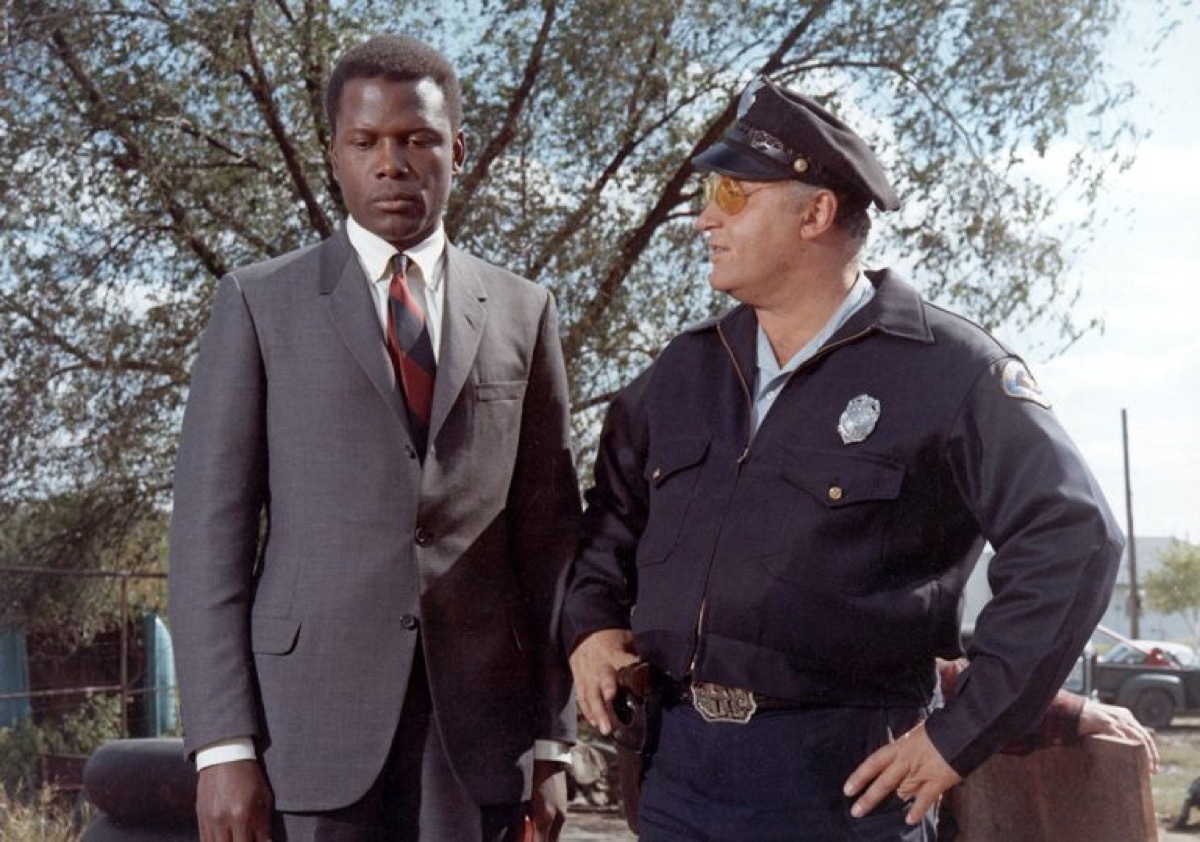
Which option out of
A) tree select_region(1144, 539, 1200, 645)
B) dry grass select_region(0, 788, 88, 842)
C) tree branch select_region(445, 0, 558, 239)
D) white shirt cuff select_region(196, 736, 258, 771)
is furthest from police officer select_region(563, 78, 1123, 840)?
tree select_region(1144, 539, 1200, 645)

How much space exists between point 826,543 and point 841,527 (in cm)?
4

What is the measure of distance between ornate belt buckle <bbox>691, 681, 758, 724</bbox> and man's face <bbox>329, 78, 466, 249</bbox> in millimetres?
1055

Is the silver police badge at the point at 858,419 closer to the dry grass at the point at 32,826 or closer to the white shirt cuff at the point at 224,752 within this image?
the white shirt cuff at the point at 224,752

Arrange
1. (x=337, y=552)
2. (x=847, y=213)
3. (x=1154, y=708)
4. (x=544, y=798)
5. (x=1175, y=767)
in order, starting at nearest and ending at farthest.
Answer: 1. (x=337, y=552)
2. (x=847, y=213)
3. (x=544, y=798)
4. (x=1175, y=767)
5. (x=1154, y=708)

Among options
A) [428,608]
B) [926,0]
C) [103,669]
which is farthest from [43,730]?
[428,608]

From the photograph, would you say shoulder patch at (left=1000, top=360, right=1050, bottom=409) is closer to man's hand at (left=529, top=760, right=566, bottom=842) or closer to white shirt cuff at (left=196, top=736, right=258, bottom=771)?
man's hand at (left=529, top=760, right=566, bottom=842)

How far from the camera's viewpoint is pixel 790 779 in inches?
107

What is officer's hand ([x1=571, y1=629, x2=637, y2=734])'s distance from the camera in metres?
2.94

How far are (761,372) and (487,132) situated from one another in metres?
8.80

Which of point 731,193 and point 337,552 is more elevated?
point 731,193

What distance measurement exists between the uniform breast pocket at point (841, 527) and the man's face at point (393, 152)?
95 centimetres

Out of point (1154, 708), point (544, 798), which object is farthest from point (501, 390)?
point (1154, 708)

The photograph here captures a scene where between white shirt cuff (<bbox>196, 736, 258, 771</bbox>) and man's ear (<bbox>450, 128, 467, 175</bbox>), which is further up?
man's ear (<bbox>450, 128, 467, 175</bbox>)

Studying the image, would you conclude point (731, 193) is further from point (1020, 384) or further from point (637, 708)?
point (637, 708)
